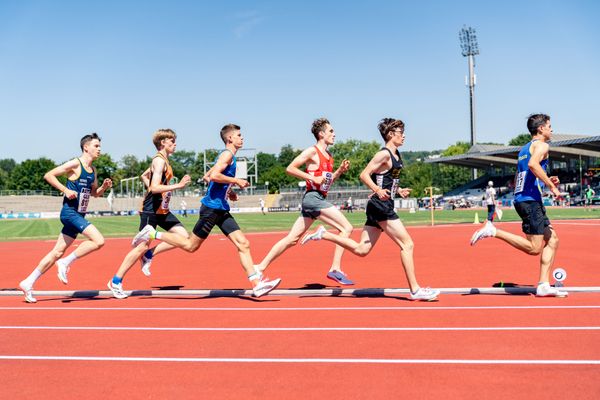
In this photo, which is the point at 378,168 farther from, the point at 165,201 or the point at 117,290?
the point at 117,290

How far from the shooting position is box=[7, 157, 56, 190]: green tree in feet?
420

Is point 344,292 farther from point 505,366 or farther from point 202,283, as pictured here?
point 505,366

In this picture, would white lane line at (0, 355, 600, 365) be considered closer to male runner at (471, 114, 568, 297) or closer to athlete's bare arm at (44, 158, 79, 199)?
male runner at (471, 114, 568, 297)

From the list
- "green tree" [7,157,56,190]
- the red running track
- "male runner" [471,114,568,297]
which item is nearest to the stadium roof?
"male runner" [471,114,568,297]

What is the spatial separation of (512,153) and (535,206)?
243 feet

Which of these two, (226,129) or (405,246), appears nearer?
(405,246)

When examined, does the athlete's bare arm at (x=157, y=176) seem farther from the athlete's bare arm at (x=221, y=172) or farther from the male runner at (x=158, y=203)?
the athlete's bare arm at (x=221, y=172)

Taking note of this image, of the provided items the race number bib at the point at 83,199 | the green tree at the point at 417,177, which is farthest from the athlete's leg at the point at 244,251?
the green tree at the point at 417,177

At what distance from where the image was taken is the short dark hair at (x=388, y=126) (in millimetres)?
8039

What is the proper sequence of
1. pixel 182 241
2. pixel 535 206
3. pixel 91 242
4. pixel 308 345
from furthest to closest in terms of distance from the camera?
pixel 91 242, pixel 182 241, pixel 535 206, pixel 308 345

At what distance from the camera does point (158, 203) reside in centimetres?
877

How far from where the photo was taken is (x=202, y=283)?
9.91 m

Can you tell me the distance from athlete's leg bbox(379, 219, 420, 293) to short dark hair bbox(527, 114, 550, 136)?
7.18 feet

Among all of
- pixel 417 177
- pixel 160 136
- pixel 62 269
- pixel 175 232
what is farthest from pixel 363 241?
pixel 417 177
